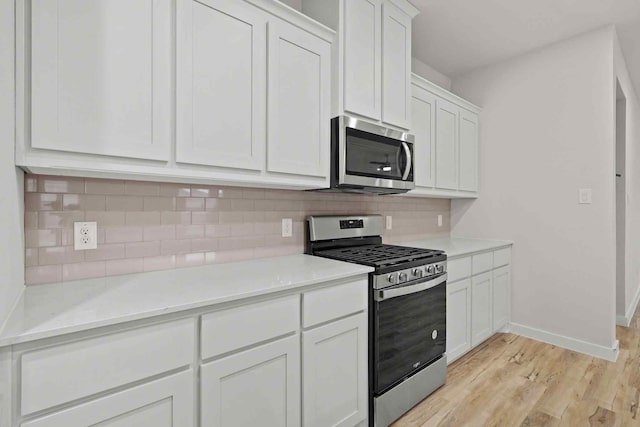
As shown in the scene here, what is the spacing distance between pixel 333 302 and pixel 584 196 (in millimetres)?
2568

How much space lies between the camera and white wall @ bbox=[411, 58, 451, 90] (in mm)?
3227

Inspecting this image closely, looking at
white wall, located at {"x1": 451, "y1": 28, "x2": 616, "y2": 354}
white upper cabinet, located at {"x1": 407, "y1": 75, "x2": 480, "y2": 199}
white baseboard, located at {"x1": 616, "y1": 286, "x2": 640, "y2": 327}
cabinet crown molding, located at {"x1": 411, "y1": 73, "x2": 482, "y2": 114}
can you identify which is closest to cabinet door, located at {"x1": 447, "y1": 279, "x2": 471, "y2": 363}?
white upper cabinet, located at {"x1": 407, "y1": 75, "x2": 480, "y2": 199}

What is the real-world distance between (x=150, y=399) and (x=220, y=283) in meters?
0.46

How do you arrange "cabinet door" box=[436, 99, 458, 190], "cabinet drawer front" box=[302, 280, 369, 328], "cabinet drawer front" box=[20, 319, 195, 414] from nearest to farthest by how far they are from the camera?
"cabinet drawer front" box=[20, 319, 195, 414], "cabinet drawer front" box=[302, 280, 369, 328], "cabinet door" box=[436, 99, 458, 190]

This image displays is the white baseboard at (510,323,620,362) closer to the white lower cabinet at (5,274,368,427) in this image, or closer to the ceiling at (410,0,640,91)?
the white lower cabinet at (5,274,368,427)

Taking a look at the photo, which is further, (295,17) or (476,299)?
(476,299)

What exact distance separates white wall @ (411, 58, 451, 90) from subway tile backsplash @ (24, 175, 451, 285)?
1.83 m

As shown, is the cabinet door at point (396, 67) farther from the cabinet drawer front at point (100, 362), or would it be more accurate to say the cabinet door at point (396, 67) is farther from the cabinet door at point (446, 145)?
the cabinet drawer front at point (100, 362)

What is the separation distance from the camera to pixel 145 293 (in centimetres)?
121

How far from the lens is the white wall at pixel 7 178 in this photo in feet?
3.01

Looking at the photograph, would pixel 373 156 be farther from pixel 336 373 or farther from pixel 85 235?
pixel 85 235

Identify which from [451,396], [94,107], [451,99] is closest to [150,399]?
[94,107]

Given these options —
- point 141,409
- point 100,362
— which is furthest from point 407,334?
point 100,362

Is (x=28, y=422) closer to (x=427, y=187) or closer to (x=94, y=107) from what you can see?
(x=94, y=107)
